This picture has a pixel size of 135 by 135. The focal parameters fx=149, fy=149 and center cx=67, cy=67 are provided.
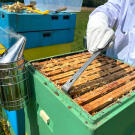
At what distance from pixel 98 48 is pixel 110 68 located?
22 cm

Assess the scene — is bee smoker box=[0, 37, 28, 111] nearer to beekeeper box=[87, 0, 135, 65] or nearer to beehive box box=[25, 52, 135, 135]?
beehive box box=[25, 52, 135, 135]

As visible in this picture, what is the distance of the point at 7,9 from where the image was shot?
1538 millimetres

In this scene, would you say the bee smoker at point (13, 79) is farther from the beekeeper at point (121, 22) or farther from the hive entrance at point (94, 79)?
the beekeeper at point (121, 22)

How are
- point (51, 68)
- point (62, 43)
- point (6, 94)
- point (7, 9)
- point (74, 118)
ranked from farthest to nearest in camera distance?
point (62, 43)
point (7, 9)
point (51, 68)
point (6, 94)
point (74, 118)

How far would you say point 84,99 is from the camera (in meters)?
0.66

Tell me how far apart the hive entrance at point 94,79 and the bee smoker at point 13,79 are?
0.43ft

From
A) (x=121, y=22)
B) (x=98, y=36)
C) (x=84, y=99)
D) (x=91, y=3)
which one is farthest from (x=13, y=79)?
(x=91, y=3)

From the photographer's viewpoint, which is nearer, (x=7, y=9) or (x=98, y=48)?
(x=98, y=48)

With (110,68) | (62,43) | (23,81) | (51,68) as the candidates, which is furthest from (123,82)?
(62,43)

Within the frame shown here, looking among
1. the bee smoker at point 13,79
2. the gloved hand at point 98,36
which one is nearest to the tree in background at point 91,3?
the gloved hand at point 98,36

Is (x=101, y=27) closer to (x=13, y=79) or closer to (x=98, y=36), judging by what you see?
(x=98, y=36)

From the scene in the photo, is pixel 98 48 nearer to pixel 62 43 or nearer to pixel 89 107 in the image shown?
pixel 89 107

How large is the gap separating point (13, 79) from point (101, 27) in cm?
59

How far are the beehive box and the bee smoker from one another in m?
0.06
